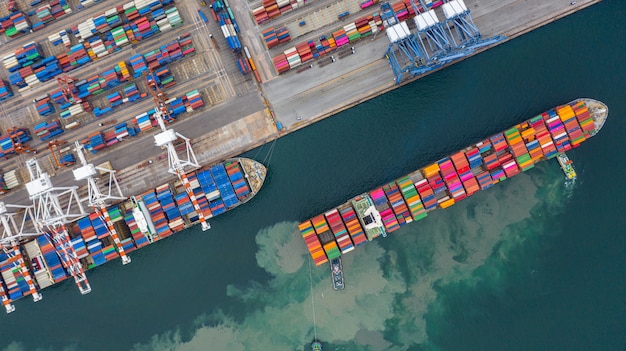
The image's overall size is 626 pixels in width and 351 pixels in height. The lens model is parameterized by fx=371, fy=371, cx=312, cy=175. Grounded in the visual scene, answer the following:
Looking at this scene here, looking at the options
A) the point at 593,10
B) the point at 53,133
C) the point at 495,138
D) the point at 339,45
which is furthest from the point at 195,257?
the point at 593,10

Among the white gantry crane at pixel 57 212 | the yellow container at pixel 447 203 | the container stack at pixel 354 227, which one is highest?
the white gantry crane at pixel 57 212

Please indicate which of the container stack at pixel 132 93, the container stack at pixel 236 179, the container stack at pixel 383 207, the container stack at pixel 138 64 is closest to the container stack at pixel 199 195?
the container stack at pixel 236 179

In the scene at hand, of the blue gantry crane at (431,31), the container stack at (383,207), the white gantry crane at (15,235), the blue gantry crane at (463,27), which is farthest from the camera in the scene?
the container stack at (383,207)

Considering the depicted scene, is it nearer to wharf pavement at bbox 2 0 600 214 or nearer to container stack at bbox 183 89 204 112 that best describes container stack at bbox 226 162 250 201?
wharf pavement at bbox 2 0 600 214

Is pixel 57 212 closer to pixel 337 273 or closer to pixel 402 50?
pixel 337 273

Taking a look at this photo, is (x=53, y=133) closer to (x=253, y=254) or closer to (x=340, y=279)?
(x=253, y=254)

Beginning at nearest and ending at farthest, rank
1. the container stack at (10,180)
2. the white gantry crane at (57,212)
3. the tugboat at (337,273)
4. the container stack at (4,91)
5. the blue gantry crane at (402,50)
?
the white gantry crane at (57,212) → the blue gantry crane at (402,50) → the container stack at (4,91) → the container stack at (10,180) → the tugboat at (337,273)

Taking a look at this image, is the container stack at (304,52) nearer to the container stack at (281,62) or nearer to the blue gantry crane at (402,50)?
the container stack at (281,62)
